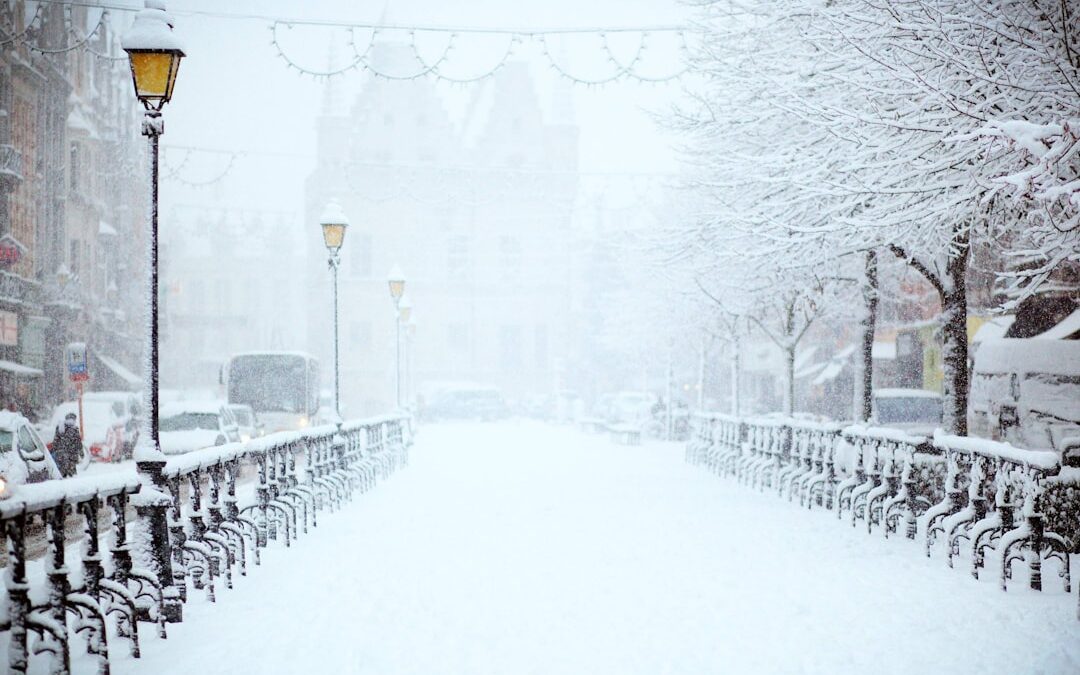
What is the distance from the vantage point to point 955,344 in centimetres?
1569

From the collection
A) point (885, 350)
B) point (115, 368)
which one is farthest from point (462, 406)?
point (885, 350)

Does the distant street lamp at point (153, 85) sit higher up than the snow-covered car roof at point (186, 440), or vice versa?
the distant street lamp at point (153, 85)

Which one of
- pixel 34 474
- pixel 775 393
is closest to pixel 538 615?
pixel 34 474

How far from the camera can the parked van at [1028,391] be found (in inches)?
795

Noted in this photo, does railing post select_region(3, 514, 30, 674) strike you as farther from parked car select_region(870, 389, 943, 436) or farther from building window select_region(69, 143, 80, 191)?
building window select_region(69, 143, 80, 191)

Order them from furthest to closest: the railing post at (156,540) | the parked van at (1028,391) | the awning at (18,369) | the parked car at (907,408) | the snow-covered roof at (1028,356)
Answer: the awning at (18,369) → the parked car at (907,408) → the snow-covered roof at (1028,356) → the parked van at (1028,391) → the railing post at (156,540)

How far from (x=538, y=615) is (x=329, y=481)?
8431 millimetres

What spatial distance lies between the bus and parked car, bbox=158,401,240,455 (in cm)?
897

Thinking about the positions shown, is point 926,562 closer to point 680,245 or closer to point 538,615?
point 538,615

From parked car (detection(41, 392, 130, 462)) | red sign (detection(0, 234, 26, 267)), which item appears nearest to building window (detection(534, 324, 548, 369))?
red sign (detection(0, 234, 26, 267))

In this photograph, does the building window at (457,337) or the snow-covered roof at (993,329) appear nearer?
the snow-covered roof at (993,329)

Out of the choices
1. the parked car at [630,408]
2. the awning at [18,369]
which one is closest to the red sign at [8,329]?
the awning at [18,369]

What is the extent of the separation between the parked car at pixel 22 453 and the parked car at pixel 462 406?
45.5 meters

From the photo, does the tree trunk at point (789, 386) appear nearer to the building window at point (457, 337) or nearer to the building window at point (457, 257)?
the building window at point (457, 337)
